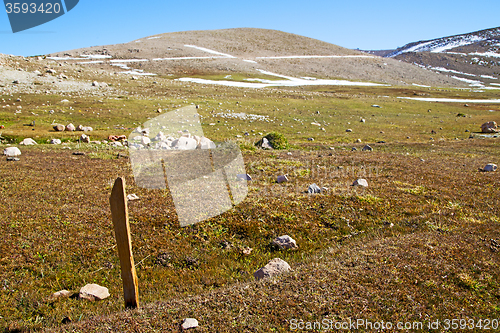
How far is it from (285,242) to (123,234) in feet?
12.3

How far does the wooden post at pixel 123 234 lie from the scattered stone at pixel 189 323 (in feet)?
2.74

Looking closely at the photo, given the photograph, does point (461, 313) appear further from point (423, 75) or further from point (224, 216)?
point (423, 75)

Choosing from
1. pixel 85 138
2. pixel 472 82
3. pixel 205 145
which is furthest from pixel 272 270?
pixel 472 82

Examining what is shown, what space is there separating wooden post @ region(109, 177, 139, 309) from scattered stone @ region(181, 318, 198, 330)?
835 mm

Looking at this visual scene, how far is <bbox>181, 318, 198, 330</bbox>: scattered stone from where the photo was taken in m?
3.97

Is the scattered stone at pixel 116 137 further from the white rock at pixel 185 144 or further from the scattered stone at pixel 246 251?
the scattered stone at pixel 246 251

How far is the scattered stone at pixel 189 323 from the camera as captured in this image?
13.0 ft

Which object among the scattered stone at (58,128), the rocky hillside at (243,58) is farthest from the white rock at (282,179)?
the rocky hillside at (243,58)

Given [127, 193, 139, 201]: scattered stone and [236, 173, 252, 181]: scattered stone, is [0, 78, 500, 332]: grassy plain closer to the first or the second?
[127, 193, 139, 201]: scattered stone

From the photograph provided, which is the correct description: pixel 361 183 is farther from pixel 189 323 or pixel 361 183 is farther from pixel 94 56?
pixel 94 56

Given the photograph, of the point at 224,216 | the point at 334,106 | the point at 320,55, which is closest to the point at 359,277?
the point at 224,216

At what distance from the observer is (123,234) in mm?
4066

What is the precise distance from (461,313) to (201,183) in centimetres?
802

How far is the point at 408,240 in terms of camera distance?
6.53m
